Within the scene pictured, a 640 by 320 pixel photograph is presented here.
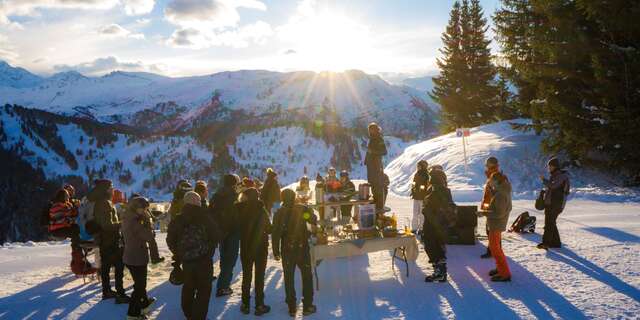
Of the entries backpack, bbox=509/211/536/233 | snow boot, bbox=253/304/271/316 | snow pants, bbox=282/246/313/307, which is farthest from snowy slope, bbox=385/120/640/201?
snow boot, bbox=253/304/271/316

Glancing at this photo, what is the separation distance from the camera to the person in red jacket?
8.27m

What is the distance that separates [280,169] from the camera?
197 ft

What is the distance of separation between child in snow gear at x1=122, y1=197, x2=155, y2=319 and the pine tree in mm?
33972

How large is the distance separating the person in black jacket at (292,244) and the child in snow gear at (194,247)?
0.94 metres

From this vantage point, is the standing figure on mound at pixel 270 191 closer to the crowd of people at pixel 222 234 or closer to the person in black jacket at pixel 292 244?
the crowd of people at pixel 222 234

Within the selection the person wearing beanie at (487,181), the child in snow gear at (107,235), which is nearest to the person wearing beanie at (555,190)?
the person wearing beanie at (487,181)

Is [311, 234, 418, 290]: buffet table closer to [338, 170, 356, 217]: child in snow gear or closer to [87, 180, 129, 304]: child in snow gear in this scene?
[338, 170, 356, 217]: child in snow gear

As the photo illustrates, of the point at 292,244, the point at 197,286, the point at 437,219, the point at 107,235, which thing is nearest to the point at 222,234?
the point at 197,286

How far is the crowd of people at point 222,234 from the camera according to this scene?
5.43 metres

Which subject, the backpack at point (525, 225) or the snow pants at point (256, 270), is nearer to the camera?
the snow pants at point (256, 270)

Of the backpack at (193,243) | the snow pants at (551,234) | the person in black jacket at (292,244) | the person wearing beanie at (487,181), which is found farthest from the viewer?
the snow pants at (551,234)

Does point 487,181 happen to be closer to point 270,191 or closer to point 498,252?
point 498,252

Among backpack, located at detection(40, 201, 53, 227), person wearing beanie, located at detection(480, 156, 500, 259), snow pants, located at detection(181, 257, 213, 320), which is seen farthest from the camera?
backpack, located at detection(40, 201, 53, 227)

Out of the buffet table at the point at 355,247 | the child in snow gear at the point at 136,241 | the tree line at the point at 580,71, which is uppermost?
the tree line at the point at 580,71
